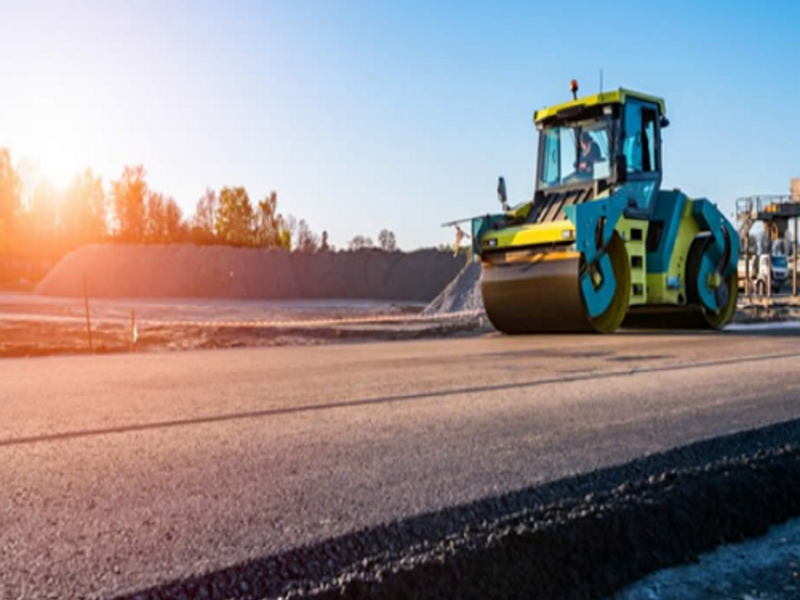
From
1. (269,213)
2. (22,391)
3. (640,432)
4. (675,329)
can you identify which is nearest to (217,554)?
(640,432)

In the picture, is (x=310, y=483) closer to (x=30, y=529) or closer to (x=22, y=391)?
(x=30, y=529)

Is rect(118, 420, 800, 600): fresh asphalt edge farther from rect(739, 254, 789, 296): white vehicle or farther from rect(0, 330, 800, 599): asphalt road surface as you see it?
rect(739, 254, 789, 296): white vehicle

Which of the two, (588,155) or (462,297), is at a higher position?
(588,155)

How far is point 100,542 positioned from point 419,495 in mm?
1073

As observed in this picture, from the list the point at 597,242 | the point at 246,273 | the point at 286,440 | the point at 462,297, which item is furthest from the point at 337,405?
the point at 246,273

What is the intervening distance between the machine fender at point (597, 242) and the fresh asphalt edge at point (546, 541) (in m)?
8.38

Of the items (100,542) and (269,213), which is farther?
(269,213)

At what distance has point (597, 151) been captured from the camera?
41.7 ft

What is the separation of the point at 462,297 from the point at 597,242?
53.0ft

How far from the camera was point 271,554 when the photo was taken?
2277 mm

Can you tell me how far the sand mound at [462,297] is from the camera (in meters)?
26.9

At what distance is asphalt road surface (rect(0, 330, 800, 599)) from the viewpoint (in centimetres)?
243

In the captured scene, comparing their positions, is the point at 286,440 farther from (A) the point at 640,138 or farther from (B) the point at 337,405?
(A) the point at 640,138

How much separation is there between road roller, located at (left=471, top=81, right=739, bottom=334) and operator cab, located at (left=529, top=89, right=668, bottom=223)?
0.05 feet
